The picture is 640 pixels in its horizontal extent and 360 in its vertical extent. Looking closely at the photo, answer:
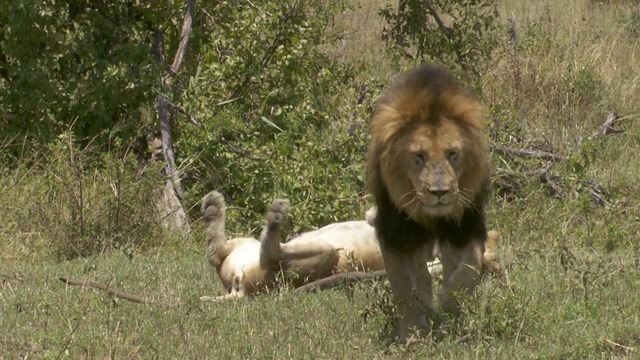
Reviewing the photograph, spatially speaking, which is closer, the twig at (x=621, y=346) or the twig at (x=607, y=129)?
the twig at (x=621, y=346)

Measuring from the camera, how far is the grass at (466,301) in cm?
460

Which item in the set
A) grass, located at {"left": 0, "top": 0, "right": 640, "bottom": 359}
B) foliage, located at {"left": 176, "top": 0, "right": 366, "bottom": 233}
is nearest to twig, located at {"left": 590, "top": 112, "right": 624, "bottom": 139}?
grass, located at {"left": 0, "top": 0, "right": 640, "bottom": 359}

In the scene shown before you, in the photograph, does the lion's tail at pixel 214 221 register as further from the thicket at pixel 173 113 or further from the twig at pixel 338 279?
the thicket at pixel 173 113

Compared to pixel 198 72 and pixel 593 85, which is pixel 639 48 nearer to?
pixel 593 85

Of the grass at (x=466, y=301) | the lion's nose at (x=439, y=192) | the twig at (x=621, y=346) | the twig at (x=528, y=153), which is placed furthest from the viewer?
the twig at (x=528, y=153)

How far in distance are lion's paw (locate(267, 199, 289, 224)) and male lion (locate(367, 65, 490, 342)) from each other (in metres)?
0.82

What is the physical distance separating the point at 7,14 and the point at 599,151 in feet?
15.7

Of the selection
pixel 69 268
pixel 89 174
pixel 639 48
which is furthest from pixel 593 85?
pixel 69 268

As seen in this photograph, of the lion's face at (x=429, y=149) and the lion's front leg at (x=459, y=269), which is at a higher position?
the lion's face at (x=429, y=149)

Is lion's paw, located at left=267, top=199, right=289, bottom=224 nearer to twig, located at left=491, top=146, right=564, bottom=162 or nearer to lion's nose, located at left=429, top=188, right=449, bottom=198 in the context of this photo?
lion's nose, located at left=429, top=188, right=449, bottom=198

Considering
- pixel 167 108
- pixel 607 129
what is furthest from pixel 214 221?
pixel 607 129

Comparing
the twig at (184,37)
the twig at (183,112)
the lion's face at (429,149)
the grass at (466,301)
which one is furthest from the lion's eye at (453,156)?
the twig at (184,37)

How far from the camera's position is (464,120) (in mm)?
4645

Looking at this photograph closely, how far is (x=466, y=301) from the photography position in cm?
473
